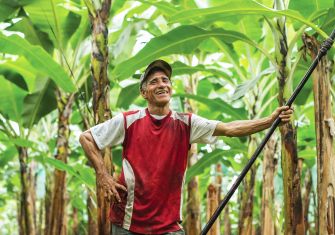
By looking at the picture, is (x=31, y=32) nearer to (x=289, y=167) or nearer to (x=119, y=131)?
(x=119, y=131)

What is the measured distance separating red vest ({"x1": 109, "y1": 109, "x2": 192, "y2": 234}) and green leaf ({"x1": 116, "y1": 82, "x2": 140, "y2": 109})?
1.83 meters

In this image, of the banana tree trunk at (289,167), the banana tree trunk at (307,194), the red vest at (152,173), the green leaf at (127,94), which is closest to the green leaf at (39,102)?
the green leaf at (127,94)

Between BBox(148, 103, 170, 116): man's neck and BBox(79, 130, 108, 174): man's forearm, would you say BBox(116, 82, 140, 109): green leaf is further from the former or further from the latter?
BBox(79, 130, 108, 174): man's forearm

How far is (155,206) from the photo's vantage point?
6.56 feet

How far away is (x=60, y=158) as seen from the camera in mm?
4184

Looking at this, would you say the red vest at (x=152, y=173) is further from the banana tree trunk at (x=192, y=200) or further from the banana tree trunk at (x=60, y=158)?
the banana tree trunk at (x=192, y=200)

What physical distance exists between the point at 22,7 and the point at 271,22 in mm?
2990

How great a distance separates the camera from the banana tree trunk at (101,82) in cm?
272

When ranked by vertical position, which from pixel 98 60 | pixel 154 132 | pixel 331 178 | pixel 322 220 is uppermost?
pixel 98 60

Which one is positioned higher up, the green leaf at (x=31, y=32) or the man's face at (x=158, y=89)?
the green leaf at (x=31, y=32)

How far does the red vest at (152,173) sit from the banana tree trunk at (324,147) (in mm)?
946

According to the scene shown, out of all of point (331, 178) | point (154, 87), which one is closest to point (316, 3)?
point (331, 178)

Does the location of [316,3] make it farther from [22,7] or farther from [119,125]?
[22,7]

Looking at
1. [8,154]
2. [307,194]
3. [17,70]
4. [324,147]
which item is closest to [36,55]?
[17,70]
